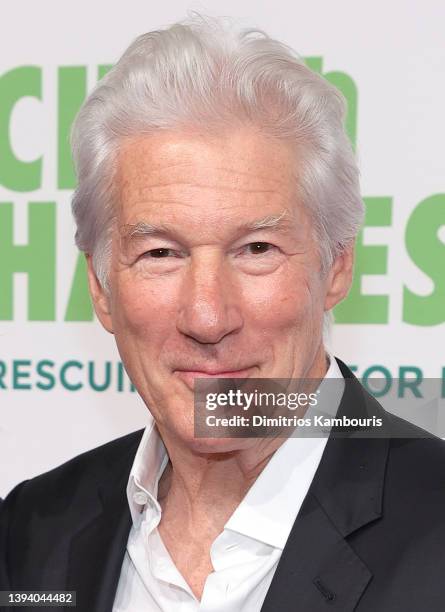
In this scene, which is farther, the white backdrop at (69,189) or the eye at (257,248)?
the white backdrop at (69,189)

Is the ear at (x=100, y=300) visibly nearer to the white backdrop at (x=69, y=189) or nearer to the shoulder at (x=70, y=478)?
the shoulder at (x=70, y=478)

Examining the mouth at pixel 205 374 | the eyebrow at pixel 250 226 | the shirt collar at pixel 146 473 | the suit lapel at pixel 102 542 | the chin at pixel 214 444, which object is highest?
the eyebrow at pixel 250 226

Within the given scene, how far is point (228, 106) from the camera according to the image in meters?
1.49

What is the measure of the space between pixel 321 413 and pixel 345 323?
66 centimetres

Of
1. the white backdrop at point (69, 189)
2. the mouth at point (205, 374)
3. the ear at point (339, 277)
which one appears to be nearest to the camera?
the mouth at point (205, 374)

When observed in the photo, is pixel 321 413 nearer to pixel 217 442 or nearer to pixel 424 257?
pixel 217 442

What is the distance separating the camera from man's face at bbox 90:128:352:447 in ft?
4.81

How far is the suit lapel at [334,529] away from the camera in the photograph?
56.1 inches

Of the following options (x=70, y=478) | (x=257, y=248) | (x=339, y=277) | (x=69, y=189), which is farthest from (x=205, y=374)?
(x=69, y=189)

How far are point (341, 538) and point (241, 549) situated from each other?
19 cm

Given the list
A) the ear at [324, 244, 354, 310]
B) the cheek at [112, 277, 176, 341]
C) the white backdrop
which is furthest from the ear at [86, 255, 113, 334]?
the white backdrop

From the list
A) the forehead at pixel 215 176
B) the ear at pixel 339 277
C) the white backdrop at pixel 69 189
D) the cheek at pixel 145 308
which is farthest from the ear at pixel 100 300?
the white backdrop at pixel 69 189

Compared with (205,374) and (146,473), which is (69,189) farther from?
(205,374)

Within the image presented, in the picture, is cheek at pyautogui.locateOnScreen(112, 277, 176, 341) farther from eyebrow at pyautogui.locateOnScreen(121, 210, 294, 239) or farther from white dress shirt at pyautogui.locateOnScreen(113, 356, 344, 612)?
white dress shirt at pyautogui.locateOnScreen(113, 356, 344, 612)
